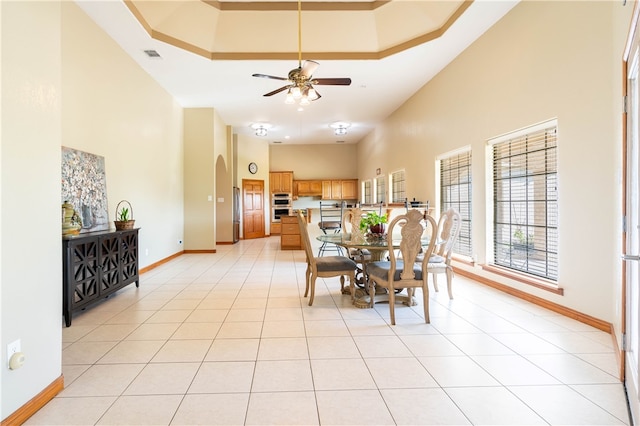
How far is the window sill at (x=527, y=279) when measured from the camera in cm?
322

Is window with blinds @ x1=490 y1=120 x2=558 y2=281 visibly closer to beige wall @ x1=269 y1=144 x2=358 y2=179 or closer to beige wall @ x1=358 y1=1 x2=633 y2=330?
beige wall @ x1=358 y1=1 x2=633 y2=330

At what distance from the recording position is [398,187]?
26.0 feet

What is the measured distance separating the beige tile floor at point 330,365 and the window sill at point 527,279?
0.24m

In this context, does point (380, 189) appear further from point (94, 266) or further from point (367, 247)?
point (94, 266)

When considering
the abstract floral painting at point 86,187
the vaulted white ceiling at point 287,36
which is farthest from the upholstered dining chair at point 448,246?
the abstract floral painting at point 86,187

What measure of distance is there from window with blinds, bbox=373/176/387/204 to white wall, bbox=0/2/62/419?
8.06 m

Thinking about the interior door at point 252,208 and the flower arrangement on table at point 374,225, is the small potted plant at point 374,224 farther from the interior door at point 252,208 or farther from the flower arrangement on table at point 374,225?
the interior door at point 252,208

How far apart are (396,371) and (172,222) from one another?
19.0 feet

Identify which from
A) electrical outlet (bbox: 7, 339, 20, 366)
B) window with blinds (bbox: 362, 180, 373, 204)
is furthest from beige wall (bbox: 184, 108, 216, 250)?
electrical outlet (bbox: 7, 339, 20, 366)

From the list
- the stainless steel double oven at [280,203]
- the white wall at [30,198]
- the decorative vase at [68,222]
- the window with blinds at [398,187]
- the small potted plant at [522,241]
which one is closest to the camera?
the white wall at [30,198]

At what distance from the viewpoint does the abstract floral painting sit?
3424mm

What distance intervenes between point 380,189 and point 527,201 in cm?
602

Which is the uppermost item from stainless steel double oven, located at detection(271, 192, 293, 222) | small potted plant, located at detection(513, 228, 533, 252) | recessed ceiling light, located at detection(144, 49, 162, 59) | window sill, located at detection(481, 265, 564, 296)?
A: recessed ceiling light, located at detection(144, 49, 162, 59)

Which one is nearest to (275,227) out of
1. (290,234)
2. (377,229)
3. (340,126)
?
(290,234)
